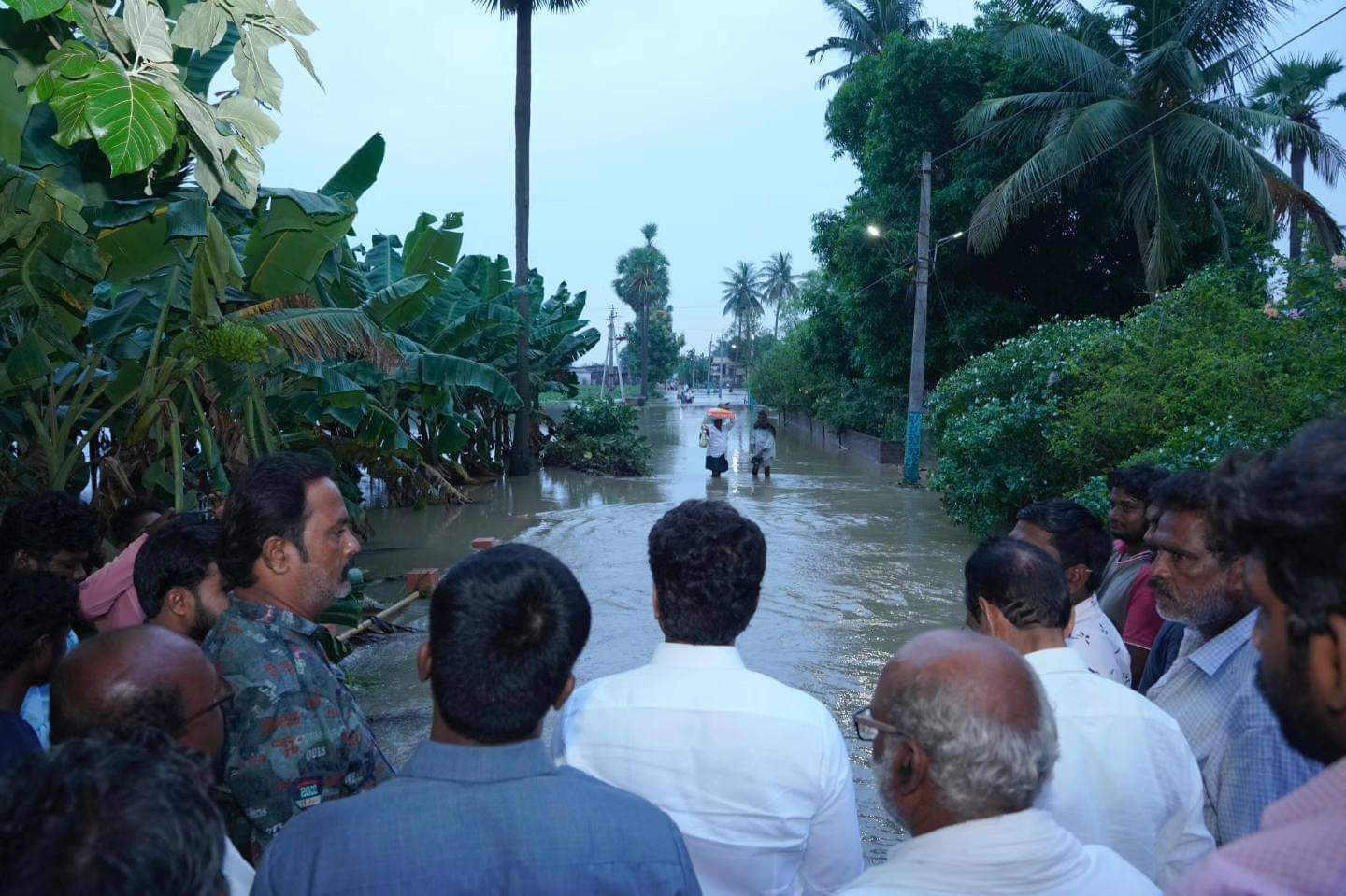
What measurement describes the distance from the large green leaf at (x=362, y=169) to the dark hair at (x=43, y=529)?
6007mm

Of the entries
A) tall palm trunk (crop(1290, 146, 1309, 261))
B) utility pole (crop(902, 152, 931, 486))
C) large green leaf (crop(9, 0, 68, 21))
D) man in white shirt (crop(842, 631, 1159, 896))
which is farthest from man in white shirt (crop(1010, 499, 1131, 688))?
tall palm trunk (crop(1290, 146, 1309, 261))

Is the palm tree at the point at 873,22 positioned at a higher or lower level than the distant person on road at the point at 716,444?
higher

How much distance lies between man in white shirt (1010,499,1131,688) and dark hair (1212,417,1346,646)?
261 centimetres

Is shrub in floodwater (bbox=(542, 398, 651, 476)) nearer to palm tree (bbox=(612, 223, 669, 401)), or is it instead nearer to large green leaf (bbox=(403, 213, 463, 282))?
large green leaf (bbox=(403, 213, 463, 282))

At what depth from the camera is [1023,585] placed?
2.71 metres

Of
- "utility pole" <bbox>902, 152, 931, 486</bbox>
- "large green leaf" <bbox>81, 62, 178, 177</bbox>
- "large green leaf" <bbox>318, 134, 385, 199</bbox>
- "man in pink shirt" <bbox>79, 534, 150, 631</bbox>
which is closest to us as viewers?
"large green leaf" <bbox>81, 62, 178, 177</bbox>

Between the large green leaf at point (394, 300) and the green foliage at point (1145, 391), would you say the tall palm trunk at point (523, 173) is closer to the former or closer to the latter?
the large green leaf at point (394, 300)

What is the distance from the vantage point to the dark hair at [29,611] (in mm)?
2814

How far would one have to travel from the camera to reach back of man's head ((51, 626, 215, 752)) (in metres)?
1.93

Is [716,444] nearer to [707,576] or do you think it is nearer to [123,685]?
[707,576]

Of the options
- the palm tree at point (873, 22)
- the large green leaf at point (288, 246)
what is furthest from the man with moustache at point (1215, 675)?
the palm tree at point (873, 22)

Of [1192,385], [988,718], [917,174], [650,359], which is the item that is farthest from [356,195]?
[650,359]

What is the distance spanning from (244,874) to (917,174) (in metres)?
22.7

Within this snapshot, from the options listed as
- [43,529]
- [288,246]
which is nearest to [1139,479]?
[43,529]
